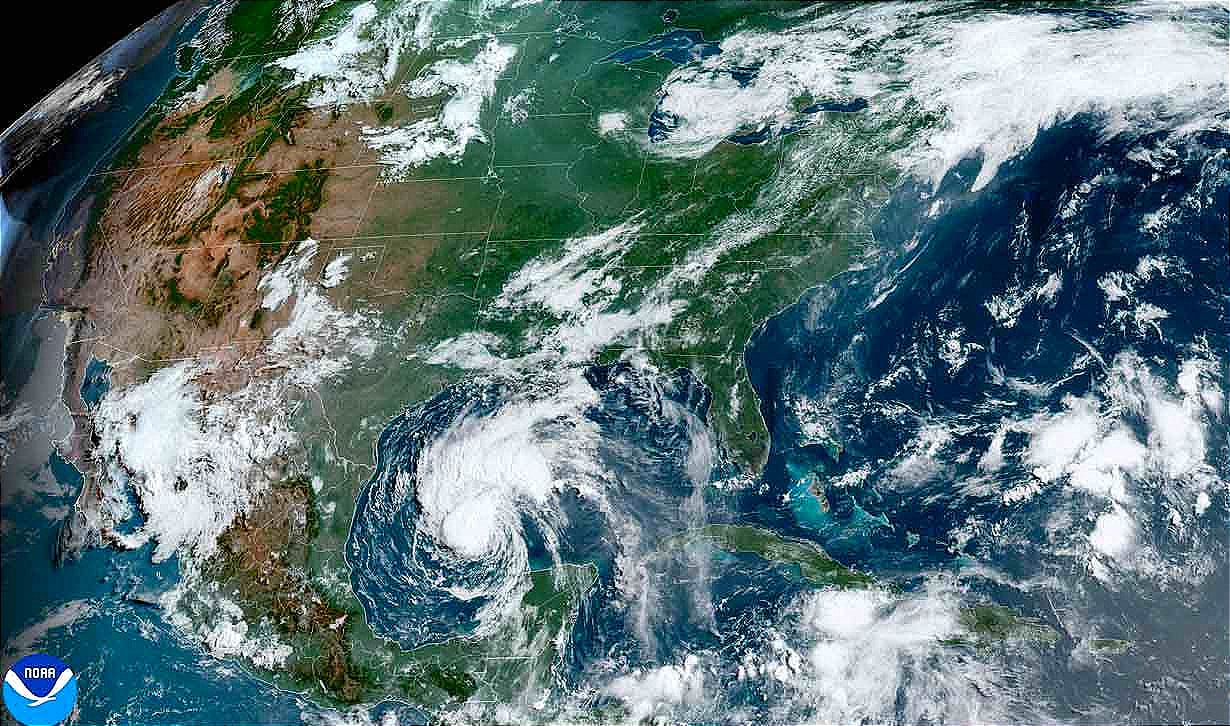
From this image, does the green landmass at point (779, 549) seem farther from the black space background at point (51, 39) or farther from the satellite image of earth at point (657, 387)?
the black space background at point (51, 39)

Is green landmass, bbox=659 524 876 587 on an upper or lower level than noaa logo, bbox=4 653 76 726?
lower

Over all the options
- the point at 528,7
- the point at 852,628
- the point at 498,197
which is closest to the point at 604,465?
the point at 852,628

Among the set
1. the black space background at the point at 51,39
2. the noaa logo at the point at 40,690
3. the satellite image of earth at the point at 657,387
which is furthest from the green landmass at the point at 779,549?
the black space background at the point at 51,39

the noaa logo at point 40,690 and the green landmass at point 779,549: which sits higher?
the noaa logo at point 40,690

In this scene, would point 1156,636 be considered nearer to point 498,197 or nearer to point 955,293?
point 955,293

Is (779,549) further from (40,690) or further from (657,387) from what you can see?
(40,690)

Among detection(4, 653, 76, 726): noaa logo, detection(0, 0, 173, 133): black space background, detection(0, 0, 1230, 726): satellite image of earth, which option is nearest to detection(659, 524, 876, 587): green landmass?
detection(0, 0, 1230, 726): satellite image of earth

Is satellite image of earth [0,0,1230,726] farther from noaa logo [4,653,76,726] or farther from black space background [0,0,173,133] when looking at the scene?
black space background [0,0,173,133]
